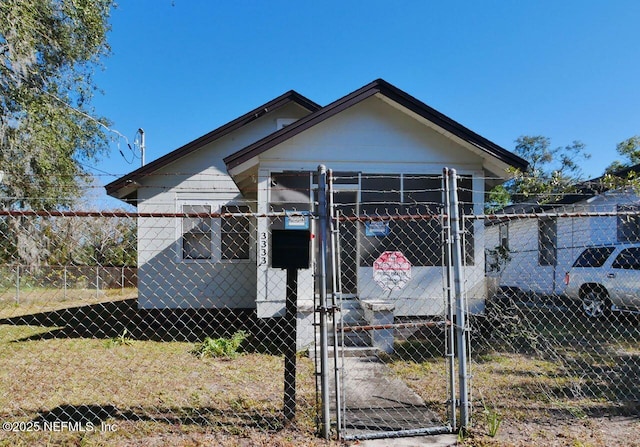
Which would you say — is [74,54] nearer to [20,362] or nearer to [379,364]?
[20,362]

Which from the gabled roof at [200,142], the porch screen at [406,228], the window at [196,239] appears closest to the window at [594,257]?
the porch screen at [406,228]

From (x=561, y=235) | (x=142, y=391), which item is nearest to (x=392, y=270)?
(x=142, y=391)

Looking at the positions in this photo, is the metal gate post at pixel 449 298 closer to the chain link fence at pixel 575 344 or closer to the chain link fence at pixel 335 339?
the chain link fence at pixel 335 339

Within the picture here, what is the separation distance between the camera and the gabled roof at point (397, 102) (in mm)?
7117

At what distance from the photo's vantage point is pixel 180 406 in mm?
3881

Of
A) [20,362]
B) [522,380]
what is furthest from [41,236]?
[522,380]

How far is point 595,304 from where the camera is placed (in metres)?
8.86

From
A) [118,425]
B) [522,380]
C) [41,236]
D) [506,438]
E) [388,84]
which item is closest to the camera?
[506,438]

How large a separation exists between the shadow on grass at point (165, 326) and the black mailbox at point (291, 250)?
380 cm

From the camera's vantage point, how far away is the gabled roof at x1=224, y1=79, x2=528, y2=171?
7.12 m

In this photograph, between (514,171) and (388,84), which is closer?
(514,171)

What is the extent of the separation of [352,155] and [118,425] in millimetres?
5711

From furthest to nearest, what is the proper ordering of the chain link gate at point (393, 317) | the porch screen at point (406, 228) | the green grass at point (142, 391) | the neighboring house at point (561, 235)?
the neighboring house at point (561, 235) → the porch screen at point (406, 228) → the green grass at point (142, 391) → the chain link gate at point (393, 317)

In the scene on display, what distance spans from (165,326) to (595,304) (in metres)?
9.89
